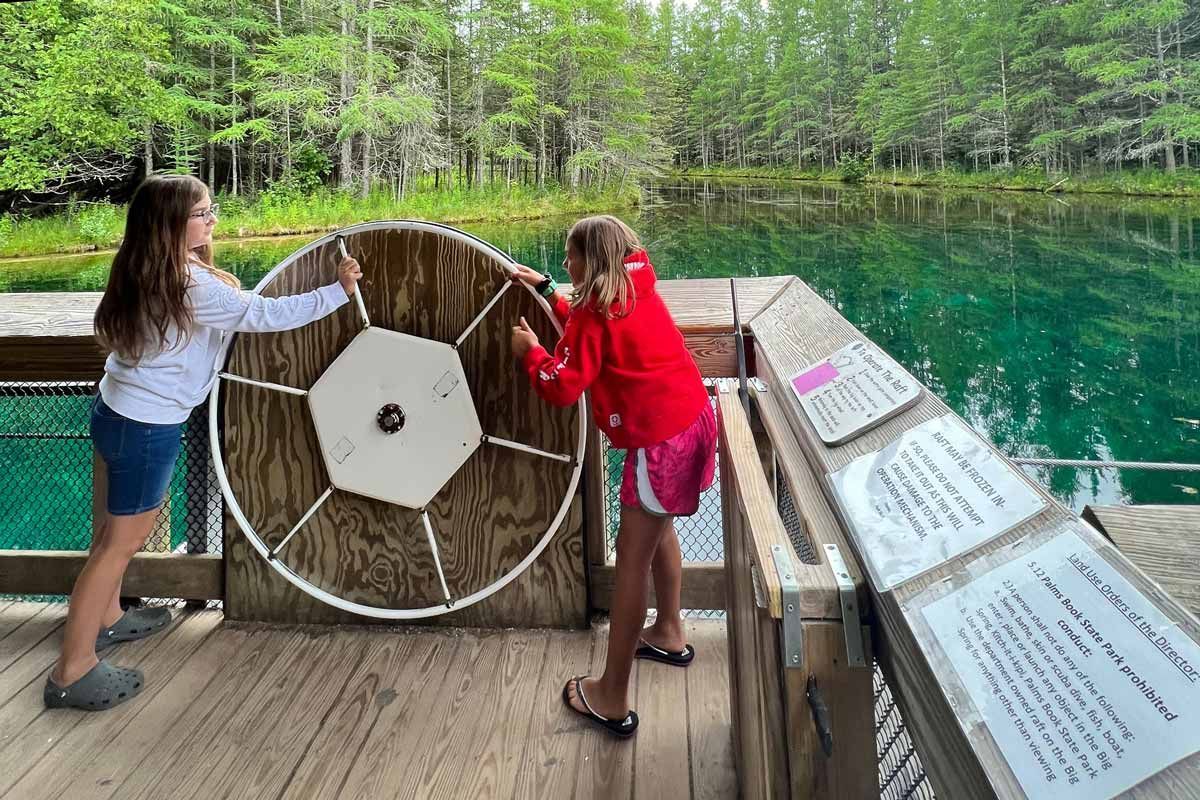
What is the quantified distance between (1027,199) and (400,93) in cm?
1631

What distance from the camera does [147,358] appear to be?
1.04 metres

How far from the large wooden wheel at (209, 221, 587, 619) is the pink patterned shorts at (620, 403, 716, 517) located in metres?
0.23

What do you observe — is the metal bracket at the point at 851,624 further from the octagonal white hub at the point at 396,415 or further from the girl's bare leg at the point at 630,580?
the octagonal white hub at the point at 396,415

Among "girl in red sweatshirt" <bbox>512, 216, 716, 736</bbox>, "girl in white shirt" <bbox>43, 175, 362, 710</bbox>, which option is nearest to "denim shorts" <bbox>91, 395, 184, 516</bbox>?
"girl in white shirt" <bbox>43, 175, 362, 710</bbox>

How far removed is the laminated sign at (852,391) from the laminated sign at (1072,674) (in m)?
0.26

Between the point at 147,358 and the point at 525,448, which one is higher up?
the point at 147,358

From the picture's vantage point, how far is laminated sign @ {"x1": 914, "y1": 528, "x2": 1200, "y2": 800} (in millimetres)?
260

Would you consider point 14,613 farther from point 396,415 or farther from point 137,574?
point 396,415

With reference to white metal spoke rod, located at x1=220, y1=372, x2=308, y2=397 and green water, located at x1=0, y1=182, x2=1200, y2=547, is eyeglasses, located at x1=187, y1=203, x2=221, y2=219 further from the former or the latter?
green water, located at x1=0, y1=182, x2=1200, y2=547

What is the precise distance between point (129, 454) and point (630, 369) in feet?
2.26

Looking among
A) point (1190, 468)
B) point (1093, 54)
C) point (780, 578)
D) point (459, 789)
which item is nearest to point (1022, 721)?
point (780, 578)

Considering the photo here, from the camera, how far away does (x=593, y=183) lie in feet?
59.8

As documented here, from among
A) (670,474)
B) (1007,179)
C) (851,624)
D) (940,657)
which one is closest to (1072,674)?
(940,657)

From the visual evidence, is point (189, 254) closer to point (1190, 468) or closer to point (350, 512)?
point (350, 512)
